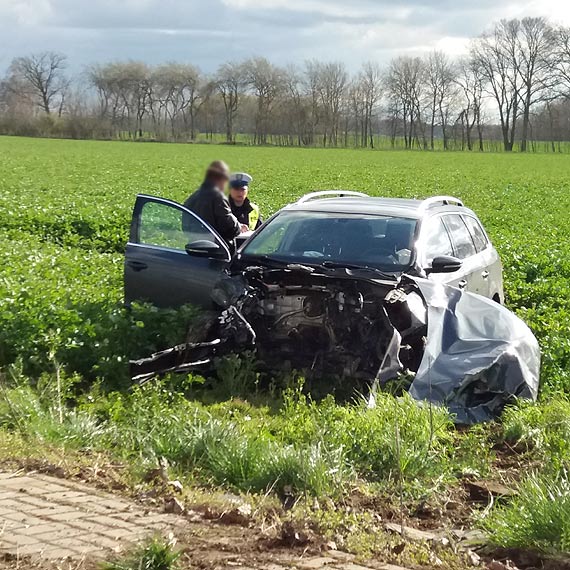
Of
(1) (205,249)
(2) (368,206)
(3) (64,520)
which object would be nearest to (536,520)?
(3) (64,520)

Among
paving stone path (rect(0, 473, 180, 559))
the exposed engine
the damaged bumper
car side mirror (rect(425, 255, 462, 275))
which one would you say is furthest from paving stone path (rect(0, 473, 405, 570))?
car side mirror (rect(425, 255, 462, 275))

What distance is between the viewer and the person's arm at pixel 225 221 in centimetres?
853

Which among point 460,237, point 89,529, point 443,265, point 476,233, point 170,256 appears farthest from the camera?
point 476,233

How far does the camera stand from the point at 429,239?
8234mm

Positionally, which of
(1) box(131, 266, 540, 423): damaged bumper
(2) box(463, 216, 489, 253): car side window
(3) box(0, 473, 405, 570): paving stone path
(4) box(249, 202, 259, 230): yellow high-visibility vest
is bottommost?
(3) box(0, 473, 405, 570): paving stone path

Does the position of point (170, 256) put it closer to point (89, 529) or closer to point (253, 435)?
point (253, 435)

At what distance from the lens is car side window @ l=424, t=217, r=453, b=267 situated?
8084 mm

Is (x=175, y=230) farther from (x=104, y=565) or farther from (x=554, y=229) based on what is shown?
(x=554, y=229)

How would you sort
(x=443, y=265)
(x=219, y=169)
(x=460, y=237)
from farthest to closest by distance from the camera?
(x=460, y=237) < (x=219, y=169) < (x=443, y=265)

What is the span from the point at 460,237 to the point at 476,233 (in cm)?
77

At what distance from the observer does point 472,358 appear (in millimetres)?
6867

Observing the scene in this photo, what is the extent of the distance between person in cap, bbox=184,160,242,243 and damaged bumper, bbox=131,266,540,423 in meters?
1.11

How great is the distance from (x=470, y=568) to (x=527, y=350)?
328 centimetres

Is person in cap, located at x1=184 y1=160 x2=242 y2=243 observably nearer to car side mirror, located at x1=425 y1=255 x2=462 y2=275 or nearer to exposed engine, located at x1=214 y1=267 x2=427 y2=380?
exposed engine, located at x1=214 y1=267 x2=427 y2=380
